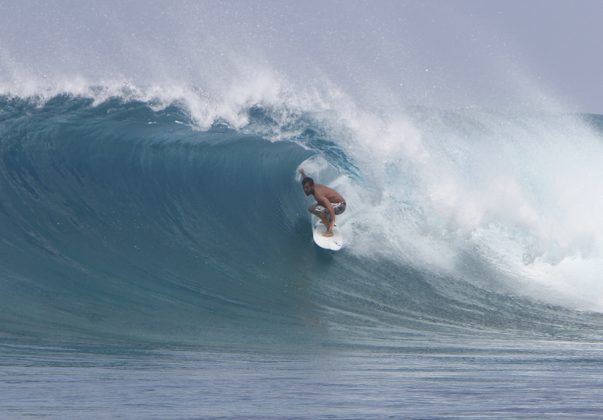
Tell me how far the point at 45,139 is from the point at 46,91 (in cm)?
232

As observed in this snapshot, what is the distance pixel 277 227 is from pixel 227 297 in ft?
9.18

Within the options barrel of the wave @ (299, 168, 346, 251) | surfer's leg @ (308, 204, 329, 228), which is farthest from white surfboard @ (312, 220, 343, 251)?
surfer's leg @ (308, 204, 329, 228)

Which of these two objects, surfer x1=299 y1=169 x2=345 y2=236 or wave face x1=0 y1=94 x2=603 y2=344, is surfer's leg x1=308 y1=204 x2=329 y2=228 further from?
wave face x1=0 y1=94 x2=603 y2=344

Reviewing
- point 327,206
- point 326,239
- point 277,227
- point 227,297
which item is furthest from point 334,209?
point 227,297

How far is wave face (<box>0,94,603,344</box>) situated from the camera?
9633mm

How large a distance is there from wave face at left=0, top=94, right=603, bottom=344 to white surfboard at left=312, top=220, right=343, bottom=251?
0.34 ft

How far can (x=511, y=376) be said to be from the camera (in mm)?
6586

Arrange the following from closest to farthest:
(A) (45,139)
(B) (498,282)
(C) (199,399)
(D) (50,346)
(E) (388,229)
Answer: (C) (199,399)
(D) (50,346)
(B) (498,282)
(E) (388,229)
(A) (45,139)

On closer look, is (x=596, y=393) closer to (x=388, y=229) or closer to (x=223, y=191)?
(x=388, y=229)

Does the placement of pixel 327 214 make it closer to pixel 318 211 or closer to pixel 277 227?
pixel 318 211

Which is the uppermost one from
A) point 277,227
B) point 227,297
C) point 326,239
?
point 277,227

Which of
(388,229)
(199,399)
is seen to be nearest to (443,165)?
(388,229)

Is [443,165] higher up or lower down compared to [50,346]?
higher up

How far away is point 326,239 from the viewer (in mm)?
12250
